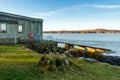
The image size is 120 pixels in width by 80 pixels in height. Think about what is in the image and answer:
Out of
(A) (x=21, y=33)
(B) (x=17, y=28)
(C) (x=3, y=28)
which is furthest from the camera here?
(A) (x=21, y=33)

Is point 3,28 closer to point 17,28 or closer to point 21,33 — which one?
point 17,28

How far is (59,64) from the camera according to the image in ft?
33.1

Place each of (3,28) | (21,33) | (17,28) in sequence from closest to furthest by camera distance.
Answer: (3,28) < (17,28) < (21,33)

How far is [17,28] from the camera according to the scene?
25000mm

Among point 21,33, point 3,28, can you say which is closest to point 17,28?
point 21,33

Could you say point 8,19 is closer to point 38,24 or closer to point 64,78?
point 38,24

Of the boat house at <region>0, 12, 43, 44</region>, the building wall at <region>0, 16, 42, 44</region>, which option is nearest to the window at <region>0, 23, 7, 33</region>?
the boat house at <region>0, 12, 43, 44</region>

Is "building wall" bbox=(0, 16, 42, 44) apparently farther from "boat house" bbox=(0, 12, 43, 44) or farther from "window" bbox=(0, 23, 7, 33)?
"window" bbox=(0, 23, 7, 33)

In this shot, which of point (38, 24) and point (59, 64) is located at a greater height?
point (38, 24)

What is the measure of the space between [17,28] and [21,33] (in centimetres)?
179

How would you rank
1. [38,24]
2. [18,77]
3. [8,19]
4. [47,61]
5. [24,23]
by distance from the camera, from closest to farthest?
1. [18,77]
2. [47,61]
3. [8,19]
4. [24,23]
5. [38,24]

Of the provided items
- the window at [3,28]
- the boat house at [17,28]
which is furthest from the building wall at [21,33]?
the window at [3,28]

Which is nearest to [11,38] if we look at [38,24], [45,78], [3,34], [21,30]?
[3,34]

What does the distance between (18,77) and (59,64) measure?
243 cm
